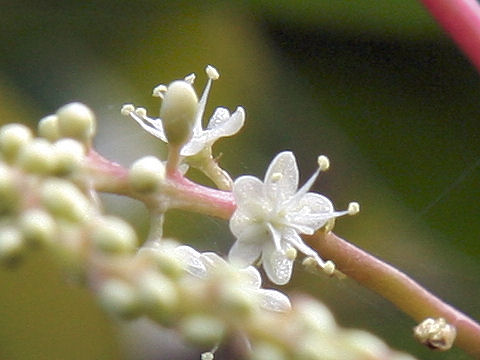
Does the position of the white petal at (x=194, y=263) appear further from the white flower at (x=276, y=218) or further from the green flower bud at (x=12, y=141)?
the green flower bud at (x=12, y=141)

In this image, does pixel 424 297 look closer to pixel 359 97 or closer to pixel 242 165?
pixel 242 165

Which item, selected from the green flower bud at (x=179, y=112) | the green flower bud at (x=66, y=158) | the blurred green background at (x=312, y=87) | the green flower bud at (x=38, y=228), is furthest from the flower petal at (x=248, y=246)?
the blurred green background at (x=312, y=87)

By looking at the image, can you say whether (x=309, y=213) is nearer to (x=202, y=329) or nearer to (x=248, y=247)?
(x=248, y=247)

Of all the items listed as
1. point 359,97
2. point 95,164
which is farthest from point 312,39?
point 95,164

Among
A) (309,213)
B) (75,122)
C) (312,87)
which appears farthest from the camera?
(312,87)

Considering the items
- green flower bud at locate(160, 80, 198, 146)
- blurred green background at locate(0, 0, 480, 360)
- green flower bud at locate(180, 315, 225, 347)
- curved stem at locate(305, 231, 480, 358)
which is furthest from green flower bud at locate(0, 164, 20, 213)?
blurred green background at locate(0, 0, 480, 360)

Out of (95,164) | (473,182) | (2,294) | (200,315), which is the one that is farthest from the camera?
(473,182)

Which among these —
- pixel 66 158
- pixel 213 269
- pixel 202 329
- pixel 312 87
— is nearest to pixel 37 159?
pixel 66 158
